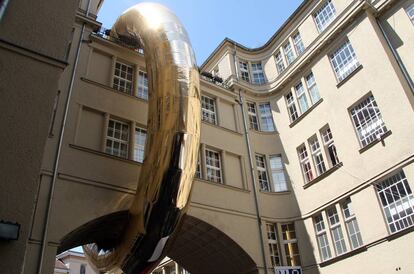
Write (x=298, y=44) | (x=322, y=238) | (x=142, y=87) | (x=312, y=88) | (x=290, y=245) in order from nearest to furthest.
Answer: (x=322, y=238) < (x=142, y=87) < (x=290, y=245) < (x=312, y=88) < (x=298, y=44)

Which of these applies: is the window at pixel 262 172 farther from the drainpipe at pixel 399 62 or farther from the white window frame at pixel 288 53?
the drainpipe at pixel 399 62

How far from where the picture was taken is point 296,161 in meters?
18.0

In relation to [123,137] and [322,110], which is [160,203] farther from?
[322,110]

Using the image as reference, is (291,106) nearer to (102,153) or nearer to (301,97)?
(301,97)

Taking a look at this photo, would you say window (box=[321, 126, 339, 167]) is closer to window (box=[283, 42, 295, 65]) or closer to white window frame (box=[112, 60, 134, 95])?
window (box=[283, 42, 295, 65])

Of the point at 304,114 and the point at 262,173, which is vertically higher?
the point at 304,114

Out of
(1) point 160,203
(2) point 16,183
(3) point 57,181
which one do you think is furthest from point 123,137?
(2) point 16,183

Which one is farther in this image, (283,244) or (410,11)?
(283,244)

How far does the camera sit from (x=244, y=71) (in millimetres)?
21891

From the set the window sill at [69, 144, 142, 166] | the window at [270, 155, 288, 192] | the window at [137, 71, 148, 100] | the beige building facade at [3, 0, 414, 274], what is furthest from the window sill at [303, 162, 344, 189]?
the window at [137, 71, 148, 100]

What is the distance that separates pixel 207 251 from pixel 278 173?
4890 mm

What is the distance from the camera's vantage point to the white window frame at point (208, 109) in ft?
60.0

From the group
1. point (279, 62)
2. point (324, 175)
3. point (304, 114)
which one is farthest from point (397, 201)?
point (279, 62)

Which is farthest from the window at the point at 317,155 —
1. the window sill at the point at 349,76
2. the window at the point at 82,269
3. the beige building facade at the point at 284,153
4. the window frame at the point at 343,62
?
the window at the point at 82,269
